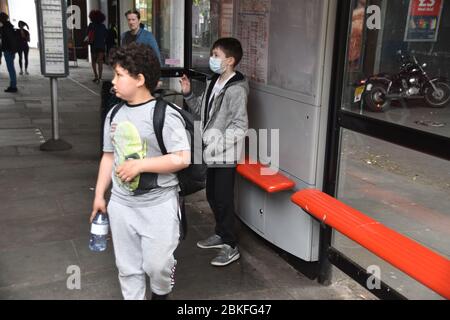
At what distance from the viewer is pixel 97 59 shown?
13602mm

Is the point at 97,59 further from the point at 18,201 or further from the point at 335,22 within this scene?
the point at 335,22

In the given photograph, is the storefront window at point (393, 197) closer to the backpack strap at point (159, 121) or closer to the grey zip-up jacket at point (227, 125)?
the grey zip-up jacket at point (227, 125)

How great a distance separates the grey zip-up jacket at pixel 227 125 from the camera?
12.0 feet

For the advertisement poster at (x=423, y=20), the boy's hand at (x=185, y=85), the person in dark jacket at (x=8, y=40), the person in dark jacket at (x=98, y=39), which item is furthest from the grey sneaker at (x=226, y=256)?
the person in dark jacket at (x=98, y=39)

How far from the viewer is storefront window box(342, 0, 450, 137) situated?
2.77 metres

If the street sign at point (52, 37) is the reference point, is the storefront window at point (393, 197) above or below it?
below

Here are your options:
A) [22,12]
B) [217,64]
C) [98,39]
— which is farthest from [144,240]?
[22,12]

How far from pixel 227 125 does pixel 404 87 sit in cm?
127

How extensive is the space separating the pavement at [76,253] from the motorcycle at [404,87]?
4.48ft

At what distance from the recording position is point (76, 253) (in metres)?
3.91

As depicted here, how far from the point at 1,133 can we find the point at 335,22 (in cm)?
614

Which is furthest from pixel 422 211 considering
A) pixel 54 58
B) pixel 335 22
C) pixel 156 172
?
pixel 54 58

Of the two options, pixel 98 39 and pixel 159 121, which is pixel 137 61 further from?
pixel 98 39

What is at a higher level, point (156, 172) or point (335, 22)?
point (335, 22)
